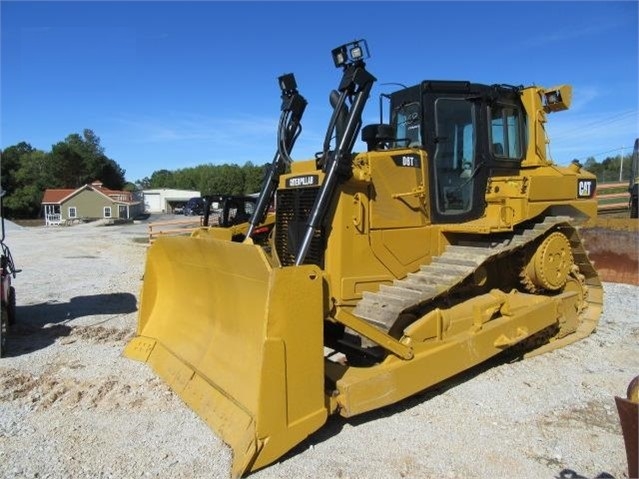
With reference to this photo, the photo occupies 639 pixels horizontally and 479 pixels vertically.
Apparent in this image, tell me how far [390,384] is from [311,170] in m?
2.29

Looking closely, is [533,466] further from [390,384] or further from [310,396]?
[310,396]

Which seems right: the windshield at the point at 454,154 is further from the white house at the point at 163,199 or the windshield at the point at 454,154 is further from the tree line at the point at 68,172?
the white house at the point at 163,199

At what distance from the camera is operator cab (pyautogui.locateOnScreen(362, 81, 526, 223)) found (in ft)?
18.1

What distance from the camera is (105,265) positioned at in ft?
50.0

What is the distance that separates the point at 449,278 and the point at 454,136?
1.62 m

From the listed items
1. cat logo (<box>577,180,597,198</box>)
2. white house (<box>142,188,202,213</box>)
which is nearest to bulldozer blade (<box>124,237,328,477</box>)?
cat logo (<box>577,180,597,198</box>)

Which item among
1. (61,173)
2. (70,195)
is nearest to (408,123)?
(70,195)

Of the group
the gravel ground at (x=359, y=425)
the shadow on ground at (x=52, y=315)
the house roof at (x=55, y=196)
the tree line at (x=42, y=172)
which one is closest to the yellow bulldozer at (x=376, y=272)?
the gravel ground at (x=359, y=425)

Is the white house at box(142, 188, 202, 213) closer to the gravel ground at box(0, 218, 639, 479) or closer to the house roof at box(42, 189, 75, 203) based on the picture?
the house roof at box(42, 189, 75, 203)

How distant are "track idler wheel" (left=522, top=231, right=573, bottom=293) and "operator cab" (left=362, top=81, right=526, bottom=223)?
0.80 m

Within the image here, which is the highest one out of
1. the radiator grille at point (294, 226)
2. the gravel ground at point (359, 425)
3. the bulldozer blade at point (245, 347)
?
the radiator grille at point (294, 226)

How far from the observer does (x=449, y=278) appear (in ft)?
16.2

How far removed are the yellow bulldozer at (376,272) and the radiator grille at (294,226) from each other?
0.06 feet

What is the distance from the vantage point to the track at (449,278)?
4.66 meters
